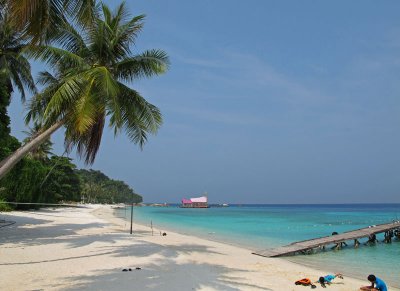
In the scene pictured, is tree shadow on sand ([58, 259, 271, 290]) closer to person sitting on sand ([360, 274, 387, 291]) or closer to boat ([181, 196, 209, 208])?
person sitting on sand ([360, 274, 387, 291])

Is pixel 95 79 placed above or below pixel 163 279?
above

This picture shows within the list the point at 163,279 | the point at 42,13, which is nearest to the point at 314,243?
the point at 163,279

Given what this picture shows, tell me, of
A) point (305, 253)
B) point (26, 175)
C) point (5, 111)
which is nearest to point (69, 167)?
point (26, 175)

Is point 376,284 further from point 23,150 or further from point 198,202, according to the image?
point 198,202

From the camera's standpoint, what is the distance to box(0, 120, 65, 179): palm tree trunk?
8.28 meters

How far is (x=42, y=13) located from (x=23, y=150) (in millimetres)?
3692

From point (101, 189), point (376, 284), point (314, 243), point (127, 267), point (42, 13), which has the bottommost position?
point (376, 284)

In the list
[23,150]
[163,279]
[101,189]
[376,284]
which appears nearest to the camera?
[23,150]

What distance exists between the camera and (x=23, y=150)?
345 inches

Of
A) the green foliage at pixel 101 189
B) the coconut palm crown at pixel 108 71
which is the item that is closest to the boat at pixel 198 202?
the green foliage at pixel 101 189

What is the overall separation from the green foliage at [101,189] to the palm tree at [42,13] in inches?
2869

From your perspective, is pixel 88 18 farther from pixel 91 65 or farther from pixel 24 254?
pixel 24 254

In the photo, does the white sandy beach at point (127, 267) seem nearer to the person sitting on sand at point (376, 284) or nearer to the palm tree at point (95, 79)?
the person sitting on sand at point (376, 284)

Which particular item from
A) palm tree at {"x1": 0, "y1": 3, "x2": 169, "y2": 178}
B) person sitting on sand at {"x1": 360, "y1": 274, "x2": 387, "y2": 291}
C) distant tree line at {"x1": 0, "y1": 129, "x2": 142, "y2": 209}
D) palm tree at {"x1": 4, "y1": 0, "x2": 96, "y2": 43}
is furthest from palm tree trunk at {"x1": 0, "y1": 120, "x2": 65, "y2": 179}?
person sitting on sand at {"x1": 360, "y1": 274, "x2": 387, "y2": 291}
